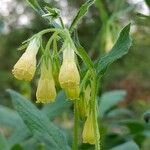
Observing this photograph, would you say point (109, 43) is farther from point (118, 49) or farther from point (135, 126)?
point (118, 49)

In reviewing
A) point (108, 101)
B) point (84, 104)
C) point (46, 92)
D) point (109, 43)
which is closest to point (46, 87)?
point (46, 92)

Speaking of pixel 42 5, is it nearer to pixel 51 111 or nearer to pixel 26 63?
pixel 26 63

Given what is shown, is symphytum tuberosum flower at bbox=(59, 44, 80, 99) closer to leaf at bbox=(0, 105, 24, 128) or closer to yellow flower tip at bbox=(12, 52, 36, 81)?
yellow flower tip at bbox=(12, 52, 36, 81)

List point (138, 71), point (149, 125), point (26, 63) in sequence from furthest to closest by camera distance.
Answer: point (138, 71)
point (149, 125)
point (26, 63)

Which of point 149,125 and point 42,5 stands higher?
point 42,5

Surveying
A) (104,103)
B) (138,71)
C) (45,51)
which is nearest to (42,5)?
(45,51)

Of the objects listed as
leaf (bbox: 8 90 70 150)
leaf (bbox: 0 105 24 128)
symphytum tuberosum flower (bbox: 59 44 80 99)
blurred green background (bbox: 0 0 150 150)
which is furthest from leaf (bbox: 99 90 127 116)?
blurred green background (bbox: 0 0 150 150)
